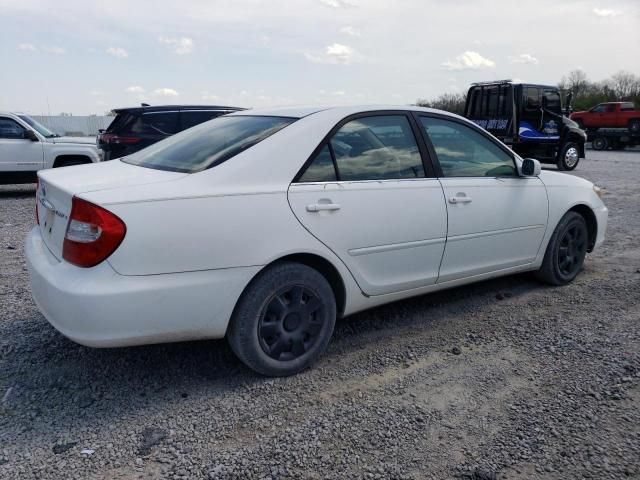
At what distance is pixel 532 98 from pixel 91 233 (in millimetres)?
15020

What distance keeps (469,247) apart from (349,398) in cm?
160

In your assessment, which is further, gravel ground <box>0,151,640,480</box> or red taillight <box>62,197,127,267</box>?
red taillight <box>62,197,127,267</box>

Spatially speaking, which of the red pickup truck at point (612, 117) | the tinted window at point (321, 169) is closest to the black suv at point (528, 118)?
the red pickup truck at point (612, 117)

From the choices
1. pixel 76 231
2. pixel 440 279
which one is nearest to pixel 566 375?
pixel 440 279

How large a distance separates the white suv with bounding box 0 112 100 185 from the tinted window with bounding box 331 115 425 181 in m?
8.43

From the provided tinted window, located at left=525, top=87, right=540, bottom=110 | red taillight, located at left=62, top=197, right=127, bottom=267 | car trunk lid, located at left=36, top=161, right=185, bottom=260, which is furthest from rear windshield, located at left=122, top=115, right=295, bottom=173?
tinted window, located at left=525, top=87, right=540, bottom=110

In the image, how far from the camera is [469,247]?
13.5 feet

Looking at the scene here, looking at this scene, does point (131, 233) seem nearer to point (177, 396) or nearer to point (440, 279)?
point (177, 396)

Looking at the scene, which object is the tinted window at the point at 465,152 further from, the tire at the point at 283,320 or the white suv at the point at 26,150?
the white suv at the point at 26,150

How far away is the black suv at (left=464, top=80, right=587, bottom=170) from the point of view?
15320 mm

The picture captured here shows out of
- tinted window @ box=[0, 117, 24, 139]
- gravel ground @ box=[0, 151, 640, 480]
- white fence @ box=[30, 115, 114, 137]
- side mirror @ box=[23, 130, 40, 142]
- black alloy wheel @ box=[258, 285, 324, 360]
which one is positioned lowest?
gravel ground @ box=[0, 151, 640, 480]

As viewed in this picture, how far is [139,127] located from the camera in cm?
1023

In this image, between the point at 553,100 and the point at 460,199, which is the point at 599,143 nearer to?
the point at 553,100

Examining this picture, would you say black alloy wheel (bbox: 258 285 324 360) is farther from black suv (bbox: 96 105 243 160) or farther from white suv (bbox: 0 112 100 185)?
white suv (bbox: 0 112 100 185)
